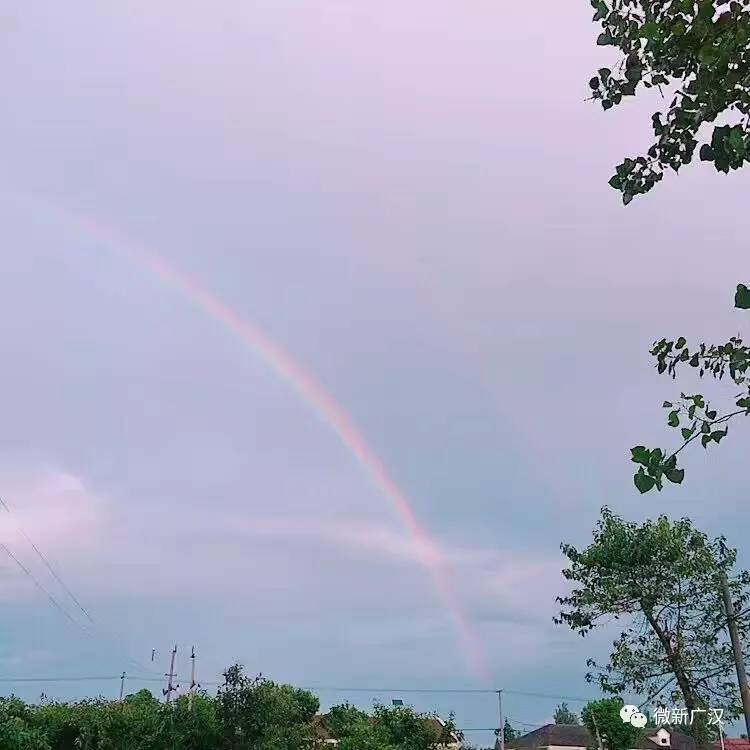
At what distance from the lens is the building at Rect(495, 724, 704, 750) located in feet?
180

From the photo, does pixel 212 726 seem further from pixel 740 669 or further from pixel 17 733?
pixel 740 669

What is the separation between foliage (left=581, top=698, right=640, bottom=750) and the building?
63.4 ft

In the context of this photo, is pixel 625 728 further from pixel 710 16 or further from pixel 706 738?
pixel 710 16

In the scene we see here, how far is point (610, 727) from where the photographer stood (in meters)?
35.8

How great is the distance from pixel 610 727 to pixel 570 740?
3331 cm

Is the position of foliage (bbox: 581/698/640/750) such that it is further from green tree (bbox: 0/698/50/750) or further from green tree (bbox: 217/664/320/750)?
green tree (bbox: 0/698/50/750)

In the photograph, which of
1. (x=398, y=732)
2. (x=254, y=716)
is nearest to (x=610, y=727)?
(x=398, y=732)

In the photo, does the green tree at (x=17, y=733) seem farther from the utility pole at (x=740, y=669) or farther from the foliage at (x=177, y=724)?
the utility pole at (x=740, y=669)

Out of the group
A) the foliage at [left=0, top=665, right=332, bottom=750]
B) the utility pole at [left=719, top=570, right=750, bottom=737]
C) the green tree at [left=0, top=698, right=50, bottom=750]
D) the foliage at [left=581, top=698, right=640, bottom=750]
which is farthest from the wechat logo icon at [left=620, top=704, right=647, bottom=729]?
the green tree at [left=0, top=698, right=50, bottom=750]

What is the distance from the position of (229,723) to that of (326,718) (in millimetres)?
16612

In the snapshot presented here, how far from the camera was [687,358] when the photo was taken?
15.3 ft

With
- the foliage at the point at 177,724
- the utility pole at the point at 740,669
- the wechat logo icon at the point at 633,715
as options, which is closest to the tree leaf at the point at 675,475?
the utility pole at the point at 740,669

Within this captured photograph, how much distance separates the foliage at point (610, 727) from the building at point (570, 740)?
19.3 meters

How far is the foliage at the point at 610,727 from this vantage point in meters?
35.8
